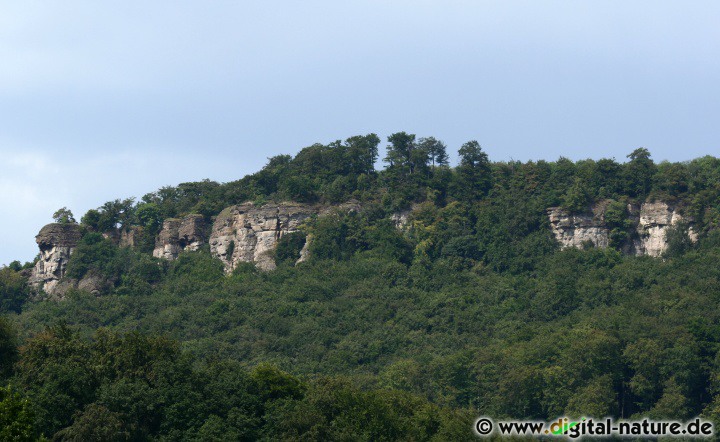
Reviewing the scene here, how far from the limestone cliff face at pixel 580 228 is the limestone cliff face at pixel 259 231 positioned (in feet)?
50.6

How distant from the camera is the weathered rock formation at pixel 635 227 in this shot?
8400 centimetres

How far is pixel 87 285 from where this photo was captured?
9050 cm

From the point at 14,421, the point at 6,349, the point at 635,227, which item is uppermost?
the point at 635,227

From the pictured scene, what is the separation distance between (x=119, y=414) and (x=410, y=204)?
144 ft

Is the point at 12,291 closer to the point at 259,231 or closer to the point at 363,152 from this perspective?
the point at 259,231

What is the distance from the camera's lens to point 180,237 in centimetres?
9406

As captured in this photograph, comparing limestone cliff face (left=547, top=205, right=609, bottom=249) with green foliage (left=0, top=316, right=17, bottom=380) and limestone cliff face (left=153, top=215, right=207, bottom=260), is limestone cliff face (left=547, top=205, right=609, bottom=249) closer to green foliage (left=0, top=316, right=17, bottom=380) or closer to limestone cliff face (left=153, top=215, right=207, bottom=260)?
limestone cliff face (left=153, top=215, right=207, bottom=260)

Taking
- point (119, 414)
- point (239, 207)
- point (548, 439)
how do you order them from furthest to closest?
point (239, 207) → point (548, 439) → point (119, 414)

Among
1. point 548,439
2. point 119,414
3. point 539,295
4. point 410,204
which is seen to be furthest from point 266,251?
point 119,414

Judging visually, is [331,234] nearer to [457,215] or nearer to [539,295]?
[457,215]

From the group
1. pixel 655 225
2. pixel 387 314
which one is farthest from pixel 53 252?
pixel 655 225

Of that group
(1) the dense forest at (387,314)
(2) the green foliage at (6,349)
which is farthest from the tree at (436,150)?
(2) the green foliage at (6,349)

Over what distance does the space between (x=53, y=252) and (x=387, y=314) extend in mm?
25270

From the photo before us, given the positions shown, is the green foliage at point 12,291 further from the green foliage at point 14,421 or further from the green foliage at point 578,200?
the green foliage at point 14,421
